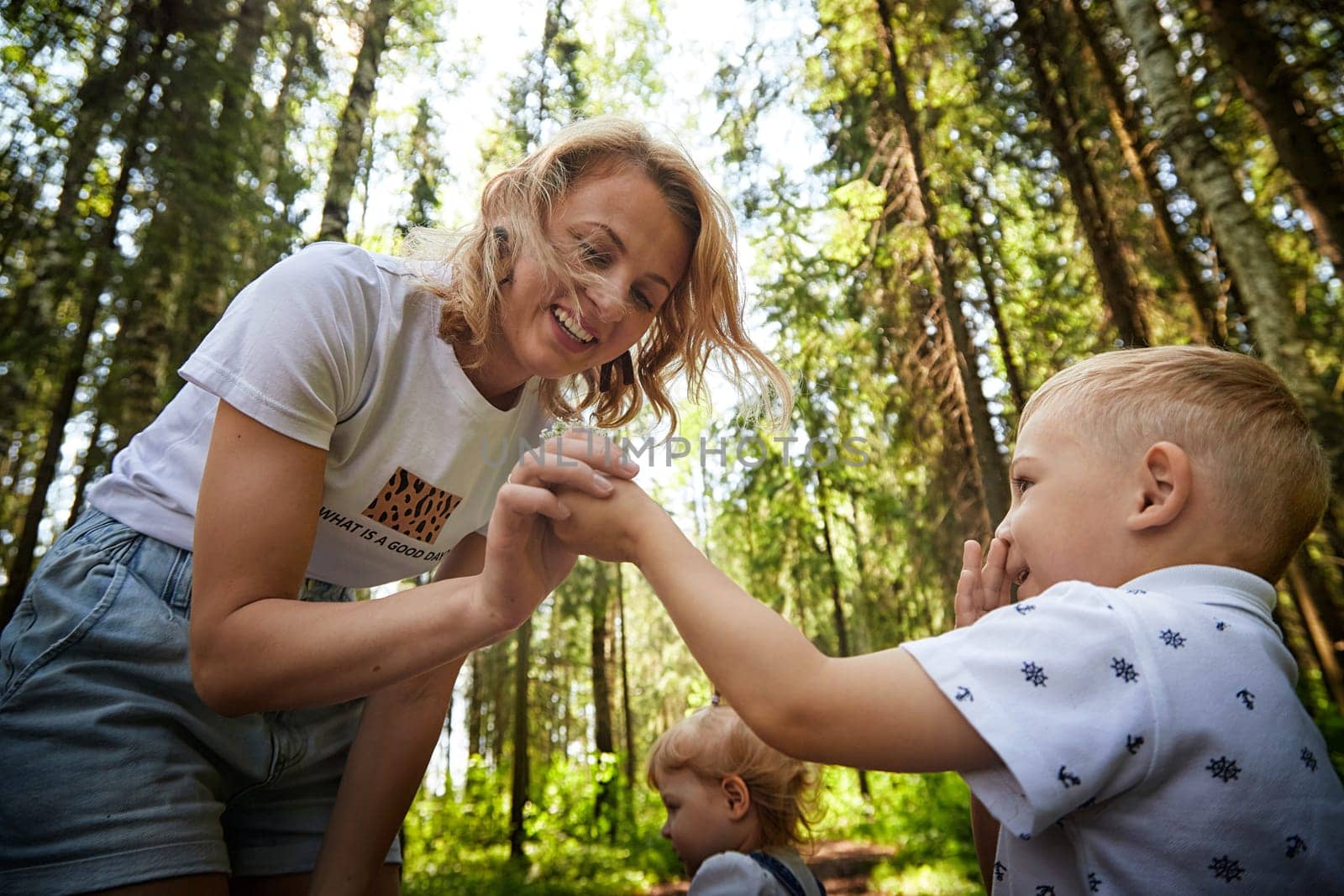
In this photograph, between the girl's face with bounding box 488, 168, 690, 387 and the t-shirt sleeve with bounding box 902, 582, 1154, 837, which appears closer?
the t-shirt sleeve with bounding box 902, 582, 1154, 837

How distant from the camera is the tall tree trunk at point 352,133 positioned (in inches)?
235

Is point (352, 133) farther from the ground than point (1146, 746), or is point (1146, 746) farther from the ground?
point (352, 133)

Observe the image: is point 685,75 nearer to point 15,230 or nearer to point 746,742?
point 15,230

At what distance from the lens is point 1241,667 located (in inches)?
43.3

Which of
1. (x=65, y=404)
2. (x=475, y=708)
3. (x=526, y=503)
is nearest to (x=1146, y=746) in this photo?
(x=526, y=503)

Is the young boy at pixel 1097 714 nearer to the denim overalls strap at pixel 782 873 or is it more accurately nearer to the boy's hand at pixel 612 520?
the boy's hand at pixel 612 520

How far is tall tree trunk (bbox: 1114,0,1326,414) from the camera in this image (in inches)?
175

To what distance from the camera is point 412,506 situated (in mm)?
1817

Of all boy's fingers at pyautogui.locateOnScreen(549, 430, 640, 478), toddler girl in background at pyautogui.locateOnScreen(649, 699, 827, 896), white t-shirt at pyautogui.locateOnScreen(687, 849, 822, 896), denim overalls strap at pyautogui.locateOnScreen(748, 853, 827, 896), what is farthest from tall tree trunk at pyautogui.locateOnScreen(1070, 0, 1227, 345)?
boy's fingers at pyautogui.locateOnScreen(549, 430, 640, 478)

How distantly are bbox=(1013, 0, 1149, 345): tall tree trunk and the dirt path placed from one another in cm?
631

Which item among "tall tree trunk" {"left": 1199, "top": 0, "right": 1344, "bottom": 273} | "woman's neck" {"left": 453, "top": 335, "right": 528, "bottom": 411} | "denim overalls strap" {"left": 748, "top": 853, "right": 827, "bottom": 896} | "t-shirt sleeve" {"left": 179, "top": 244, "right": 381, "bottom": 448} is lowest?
"denim overalls strap" {"left": 748, "top": 853, "right": 827, "bottom": 896}

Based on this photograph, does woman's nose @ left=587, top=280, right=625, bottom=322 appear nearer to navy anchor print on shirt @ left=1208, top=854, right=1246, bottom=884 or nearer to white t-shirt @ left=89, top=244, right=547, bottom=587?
white t-shirt @ left=89, top=244, right=547, bottom=587

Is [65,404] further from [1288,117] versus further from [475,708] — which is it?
[475,708]

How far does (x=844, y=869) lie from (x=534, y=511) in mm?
10730
